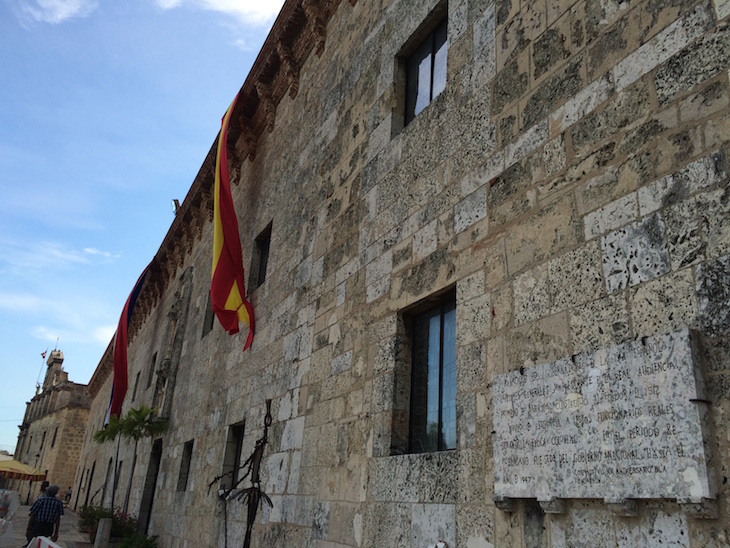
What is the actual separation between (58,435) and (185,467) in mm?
32934

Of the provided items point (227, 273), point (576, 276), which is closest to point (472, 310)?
point (576, 276)

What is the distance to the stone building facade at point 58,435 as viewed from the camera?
35.2 m

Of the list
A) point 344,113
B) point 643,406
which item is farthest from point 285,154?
point 643,406

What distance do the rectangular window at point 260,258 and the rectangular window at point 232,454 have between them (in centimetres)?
184

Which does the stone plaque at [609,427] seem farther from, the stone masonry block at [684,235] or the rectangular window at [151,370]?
the rectangular window at [151,370]

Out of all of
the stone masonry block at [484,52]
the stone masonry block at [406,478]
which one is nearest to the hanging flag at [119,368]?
the stone masonry block at [406,478]

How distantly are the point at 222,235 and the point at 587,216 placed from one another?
6195 mm

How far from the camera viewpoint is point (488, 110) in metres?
3.62

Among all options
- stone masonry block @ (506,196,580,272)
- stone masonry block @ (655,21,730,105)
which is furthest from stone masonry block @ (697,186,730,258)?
stone masonry block @ (506,196,580,272)

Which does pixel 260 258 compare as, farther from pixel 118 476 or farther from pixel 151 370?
pixel 118 476

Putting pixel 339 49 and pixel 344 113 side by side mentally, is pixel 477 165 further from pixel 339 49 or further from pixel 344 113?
pixel 339 49

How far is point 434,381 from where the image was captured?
378cm

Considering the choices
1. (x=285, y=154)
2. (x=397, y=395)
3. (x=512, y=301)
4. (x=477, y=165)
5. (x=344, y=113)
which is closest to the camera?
(x=512, y=301)

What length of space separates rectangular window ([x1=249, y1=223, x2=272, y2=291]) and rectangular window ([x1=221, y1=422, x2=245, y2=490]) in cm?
184
